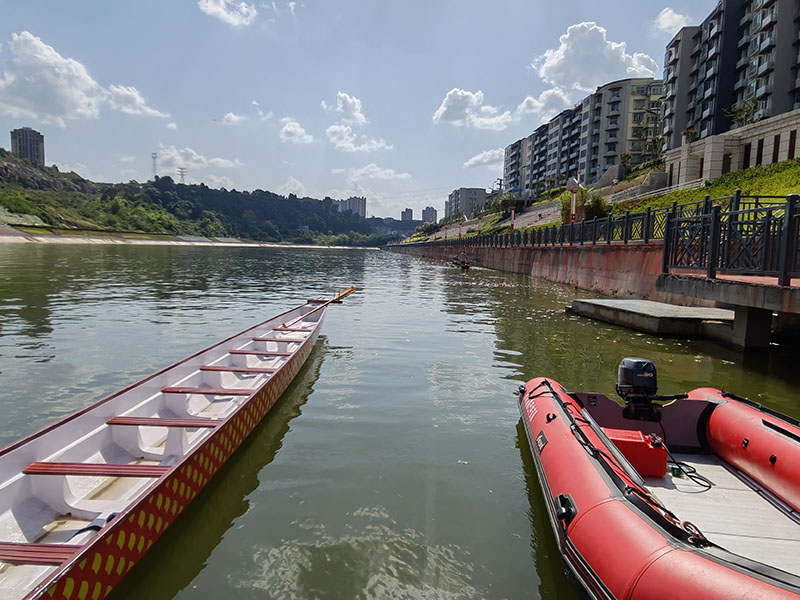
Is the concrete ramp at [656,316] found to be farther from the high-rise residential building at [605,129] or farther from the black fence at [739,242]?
the high-rise residential building at [605,129]

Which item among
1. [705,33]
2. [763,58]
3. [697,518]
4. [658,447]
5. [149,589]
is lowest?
[149,589]

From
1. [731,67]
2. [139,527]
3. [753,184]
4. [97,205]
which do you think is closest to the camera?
[139,527]

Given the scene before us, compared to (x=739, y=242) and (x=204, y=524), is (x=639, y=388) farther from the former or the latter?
(x=739, y=242)

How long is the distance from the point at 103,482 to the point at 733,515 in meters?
5.92

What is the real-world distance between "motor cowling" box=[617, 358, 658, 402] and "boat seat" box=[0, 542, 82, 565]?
524 cm

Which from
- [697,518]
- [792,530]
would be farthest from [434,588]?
[792,530]

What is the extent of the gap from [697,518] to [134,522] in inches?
181

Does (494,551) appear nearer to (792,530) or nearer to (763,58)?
(792,530)

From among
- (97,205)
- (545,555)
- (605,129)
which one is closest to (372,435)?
(545,555)

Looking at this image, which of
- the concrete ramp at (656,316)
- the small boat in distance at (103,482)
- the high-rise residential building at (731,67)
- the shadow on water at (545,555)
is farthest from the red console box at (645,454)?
the high-rise residential building at (731,67)

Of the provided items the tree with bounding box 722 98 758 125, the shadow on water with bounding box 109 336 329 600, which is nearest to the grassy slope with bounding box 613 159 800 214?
the tree with bounding box 722 98 758 125

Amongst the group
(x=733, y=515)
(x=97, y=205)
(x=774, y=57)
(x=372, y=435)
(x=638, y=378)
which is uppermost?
(x=774, y=57)

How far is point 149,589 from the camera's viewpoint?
3.60 m

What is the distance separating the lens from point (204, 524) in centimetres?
443
